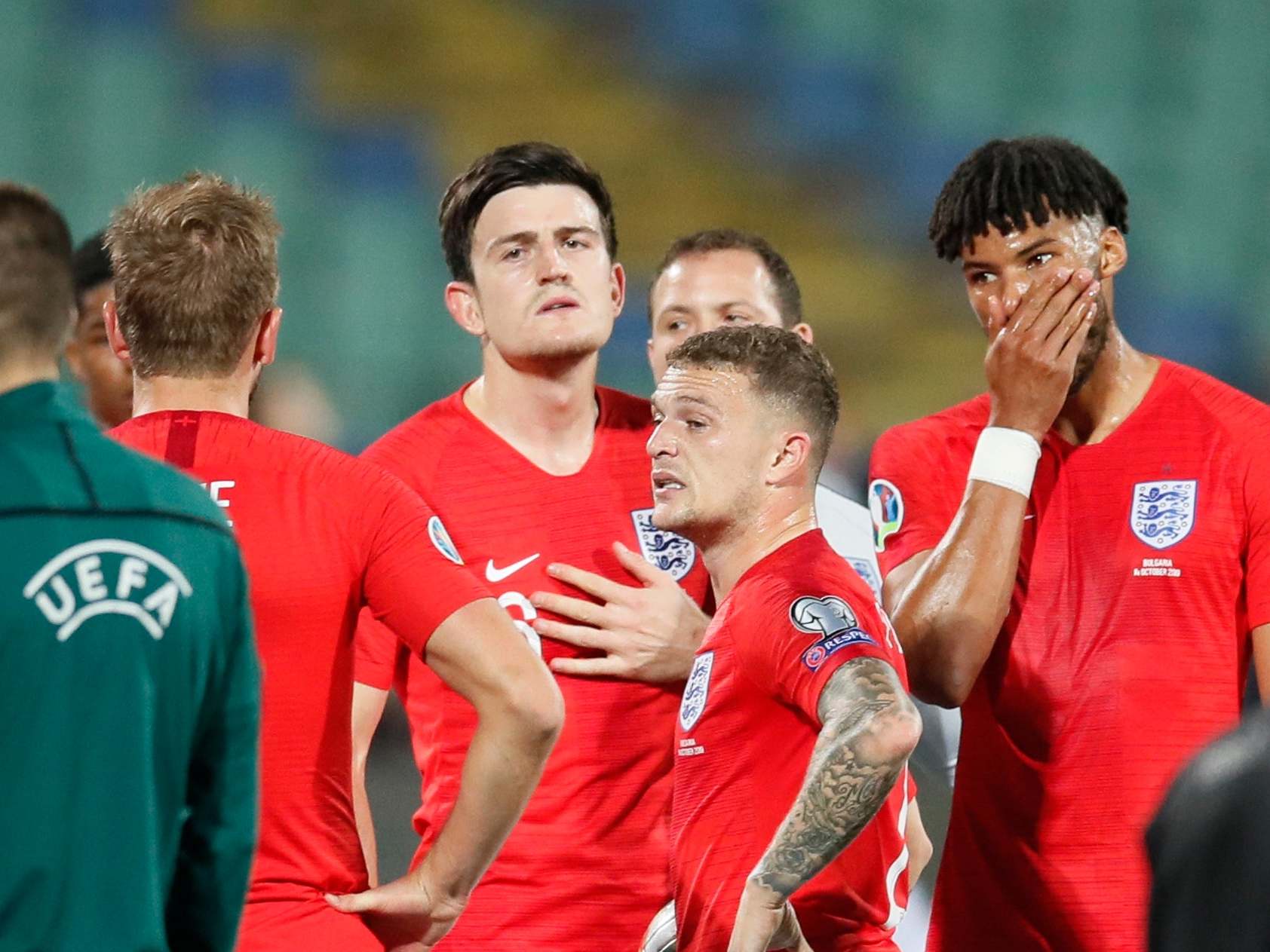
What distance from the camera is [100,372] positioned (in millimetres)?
4559

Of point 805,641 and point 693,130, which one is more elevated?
point 693,130

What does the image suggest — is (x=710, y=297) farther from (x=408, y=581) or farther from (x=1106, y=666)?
(x=408, y=581)

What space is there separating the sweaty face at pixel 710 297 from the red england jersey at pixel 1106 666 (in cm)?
122

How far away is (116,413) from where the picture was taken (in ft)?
15.1

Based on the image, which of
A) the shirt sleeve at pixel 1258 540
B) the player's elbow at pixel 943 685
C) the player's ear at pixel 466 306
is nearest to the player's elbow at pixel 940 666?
the player's elbow at pixel 943 685

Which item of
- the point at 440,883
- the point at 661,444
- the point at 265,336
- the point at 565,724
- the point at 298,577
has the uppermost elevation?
the point at 265,336

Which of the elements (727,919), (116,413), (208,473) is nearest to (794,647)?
(727,919)

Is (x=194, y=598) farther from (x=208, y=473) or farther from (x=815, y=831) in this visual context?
(x=815, y=831)

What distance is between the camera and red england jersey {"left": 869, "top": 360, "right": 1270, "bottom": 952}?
10.4ft

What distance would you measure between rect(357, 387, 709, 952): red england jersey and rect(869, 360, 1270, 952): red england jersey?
2.04 ft

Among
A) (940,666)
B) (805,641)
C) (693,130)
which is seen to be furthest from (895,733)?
(693,130)

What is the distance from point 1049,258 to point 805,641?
3.56 feet

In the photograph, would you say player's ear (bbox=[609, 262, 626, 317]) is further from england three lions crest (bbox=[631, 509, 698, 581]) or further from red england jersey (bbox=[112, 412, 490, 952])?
red england jersey (bbox=[112, 412, 490, 952])

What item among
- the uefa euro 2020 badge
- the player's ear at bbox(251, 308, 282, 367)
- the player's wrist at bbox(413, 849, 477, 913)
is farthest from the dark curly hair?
the player's wrist at bbox(413, 849, 477, 913)
